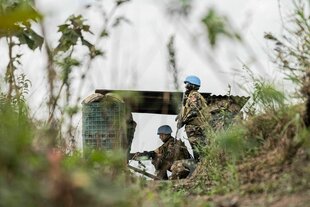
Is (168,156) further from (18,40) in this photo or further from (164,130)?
(18,40)

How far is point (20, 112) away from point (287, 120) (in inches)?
74.8

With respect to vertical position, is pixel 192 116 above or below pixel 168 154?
above

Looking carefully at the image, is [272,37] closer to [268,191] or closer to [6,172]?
[268,191]

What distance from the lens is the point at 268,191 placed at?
460cm

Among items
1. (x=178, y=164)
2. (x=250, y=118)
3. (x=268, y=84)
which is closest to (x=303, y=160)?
(x=268, y=84)

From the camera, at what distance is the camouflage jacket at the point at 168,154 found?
362 inches

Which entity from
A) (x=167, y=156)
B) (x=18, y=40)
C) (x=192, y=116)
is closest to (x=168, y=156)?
(x=167, y=156)

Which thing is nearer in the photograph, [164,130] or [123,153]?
[123,153]

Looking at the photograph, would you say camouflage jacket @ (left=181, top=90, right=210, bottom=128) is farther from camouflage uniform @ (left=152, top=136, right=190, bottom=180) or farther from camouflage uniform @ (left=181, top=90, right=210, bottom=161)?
camouflage uniform @ (left=152, top=136, right=190, bottom=180)

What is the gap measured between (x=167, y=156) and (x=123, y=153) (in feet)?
17.3

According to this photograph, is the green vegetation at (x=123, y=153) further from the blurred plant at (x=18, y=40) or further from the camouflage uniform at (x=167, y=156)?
the camouflage uniform at (x=167, y=156)

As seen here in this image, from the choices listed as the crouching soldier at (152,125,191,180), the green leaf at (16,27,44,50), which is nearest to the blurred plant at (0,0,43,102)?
the green leaf at (16,27,44,50)

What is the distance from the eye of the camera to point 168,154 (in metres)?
9.96

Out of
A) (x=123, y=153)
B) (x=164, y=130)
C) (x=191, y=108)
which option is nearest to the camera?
(x=123, y=153)
